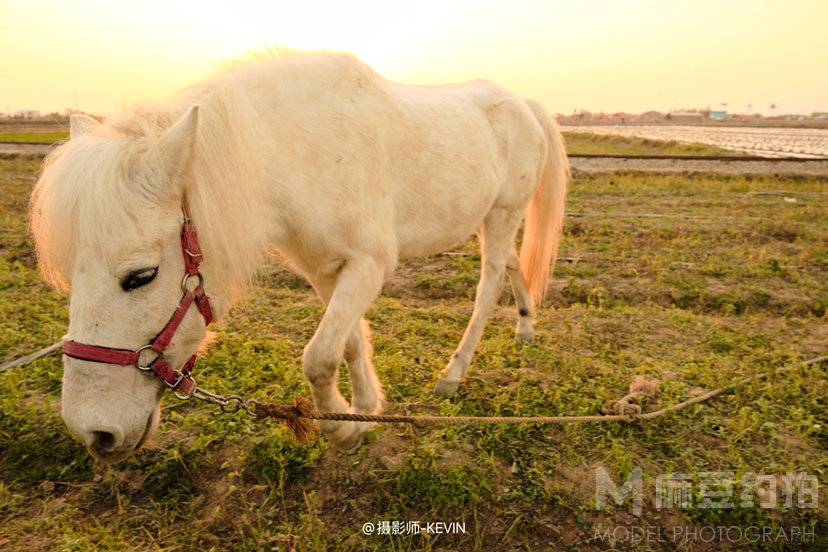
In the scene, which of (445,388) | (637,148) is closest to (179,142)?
(445,388)

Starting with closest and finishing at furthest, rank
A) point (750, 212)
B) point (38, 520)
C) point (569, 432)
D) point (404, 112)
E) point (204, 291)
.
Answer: point (204, 291) → point (38, 520) → point (404, 112) → point (569, 432) → point (750, 212)

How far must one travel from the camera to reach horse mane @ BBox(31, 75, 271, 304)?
168 cm

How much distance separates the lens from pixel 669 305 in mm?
5402

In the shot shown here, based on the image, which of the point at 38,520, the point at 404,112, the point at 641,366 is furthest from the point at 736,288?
the point at 38,520

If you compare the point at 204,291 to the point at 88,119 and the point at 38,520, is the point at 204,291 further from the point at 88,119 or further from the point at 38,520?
the point at 38,520

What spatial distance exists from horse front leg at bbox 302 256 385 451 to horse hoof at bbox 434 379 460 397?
1.10 meters

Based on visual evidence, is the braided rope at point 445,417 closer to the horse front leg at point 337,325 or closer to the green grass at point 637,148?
the horse front leg at point 337,325

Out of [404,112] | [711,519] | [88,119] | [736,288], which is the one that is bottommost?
[711,519]

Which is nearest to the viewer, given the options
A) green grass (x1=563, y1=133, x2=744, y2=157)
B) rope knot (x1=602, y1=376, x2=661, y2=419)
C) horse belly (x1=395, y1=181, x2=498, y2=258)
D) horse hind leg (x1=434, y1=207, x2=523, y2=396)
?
horse belly (x1=395, y1=181, x2=498, y2=258)

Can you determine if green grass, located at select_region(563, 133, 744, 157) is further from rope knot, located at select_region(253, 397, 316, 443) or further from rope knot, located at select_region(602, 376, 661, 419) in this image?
rope knot, located at select_region(253, 397, 316, 443)

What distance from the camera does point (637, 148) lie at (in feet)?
119

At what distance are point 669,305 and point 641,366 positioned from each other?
187 centimetres

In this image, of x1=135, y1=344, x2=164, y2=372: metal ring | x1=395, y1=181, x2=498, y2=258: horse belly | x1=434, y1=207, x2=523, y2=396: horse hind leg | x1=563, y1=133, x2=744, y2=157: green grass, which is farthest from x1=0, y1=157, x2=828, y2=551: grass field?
x1=563, y1=133, x2=744, y2=157: green grass
